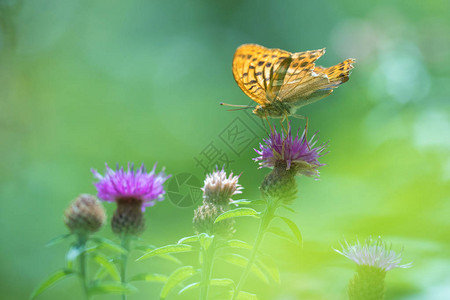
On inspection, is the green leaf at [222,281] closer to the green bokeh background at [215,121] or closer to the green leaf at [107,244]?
the green leaf at [107,244]

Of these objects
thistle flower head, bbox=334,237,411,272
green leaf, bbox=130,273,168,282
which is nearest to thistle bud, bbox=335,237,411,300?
thistle flower head, bbox=334,237,411,272

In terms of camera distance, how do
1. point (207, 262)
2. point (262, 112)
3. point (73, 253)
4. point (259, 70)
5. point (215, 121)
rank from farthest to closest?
point (215, 121) → point (262, 112) → point (259, 70) → point (207, 262) → point (73, 253)

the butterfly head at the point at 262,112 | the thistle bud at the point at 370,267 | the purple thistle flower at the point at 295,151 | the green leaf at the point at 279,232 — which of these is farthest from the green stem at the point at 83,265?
the butterfly head at the point at 262,112

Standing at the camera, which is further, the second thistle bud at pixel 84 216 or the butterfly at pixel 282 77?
the butterfly at pixel 282 77

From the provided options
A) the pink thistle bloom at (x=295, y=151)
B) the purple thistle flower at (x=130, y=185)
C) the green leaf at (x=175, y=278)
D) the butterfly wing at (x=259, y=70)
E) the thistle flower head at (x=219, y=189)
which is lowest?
the green leaf at (x=175, y=278)

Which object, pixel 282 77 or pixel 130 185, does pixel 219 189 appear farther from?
pixel 282 77

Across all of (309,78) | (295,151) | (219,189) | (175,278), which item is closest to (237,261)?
(175,278)

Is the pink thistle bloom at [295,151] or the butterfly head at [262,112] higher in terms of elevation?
the butterfly head at [262,112]
